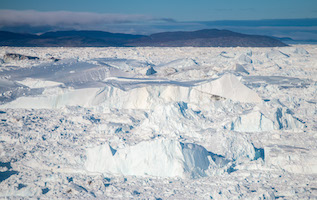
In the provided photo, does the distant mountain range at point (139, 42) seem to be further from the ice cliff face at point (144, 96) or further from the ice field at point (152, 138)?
the ice cliff face at point (144, 96)

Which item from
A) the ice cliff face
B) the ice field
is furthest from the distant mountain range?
the ice cliff face

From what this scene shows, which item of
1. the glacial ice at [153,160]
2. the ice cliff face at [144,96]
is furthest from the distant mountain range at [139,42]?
the glacial ice at [153,160]

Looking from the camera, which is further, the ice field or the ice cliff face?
the ice cliff face

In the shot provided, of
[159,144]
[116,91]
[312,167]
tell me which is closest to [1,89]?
[116,91]

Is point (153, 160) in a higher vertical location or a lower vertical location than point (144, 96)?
lower

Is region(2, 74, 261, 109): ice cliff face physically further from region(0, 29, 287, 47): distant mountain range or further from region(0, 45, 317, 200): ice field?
region(0, 29, 287, 47): distant mountain range

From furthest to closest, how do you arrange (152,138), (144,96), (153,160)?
1. (144,96)
2. (152,138)
3. (153,160)

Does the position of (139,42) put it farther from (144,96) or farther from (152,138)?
(152,138)

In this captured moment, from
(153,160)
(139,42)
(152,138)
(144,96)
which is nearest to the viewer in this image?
(153,160)

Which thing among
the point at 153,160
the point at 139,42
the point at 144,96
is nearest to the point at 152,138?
the point at 153,160
